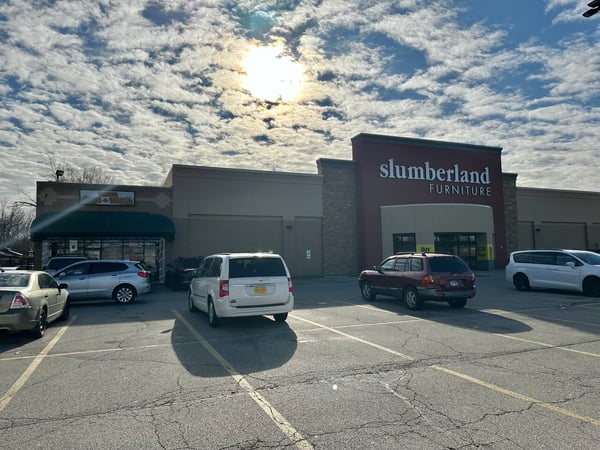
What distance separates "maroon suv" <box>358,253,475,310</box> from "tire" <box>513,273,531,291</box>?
6211 mm

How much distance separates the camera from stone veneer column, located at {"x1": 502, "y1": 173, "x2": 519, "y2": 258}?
37.4 metres

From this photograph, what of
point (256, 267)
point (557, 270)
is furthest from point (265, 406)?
point (557, 270)

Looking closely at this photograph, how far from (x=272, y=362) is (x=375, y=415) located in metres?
2.62

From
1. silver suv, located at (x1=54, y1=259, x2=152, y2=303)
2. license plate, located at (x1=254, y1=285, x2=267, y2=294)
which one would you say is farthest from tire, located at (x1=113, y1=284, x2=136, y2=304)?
license plate, located at (x1=254, y1=285, x2=267, y2=294)

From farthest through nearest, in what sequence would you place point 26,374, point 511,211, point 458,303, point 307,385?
point 511,211 < point 458,303 < point 26,374 < point 307,385

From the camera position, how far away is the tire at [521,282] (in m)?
17.8

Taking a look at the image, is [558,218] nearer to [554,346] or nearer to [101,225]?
[554,346]

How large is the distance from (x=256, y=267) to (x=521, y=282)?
13.1 meters

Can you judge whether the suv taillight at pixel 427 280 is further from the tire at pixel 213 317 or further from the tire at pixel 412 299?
the tire at pixel 213 317

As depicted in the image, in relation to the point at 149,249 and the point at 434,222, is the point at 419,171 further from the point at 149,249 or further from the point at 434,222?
the point at 149,249

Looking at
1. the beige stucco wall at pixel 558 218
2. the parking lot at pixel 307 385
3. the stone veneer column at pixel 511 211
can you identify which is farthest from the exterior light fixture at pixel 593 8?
the beige stucco wall at pixel 558 218

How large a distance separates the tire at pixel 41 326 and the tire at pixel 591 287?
17114 millimetres

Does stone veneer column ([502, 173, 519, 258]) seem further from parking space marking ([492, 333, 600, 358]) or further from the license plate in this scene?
the license plate

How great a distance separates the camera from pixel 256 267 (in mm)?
10125
